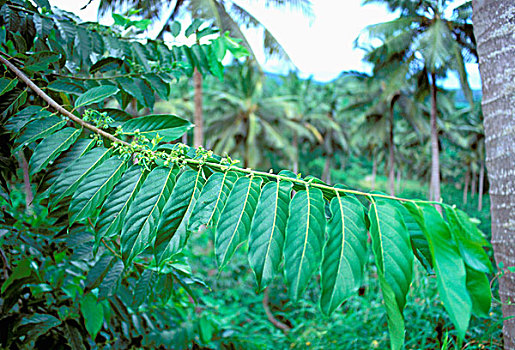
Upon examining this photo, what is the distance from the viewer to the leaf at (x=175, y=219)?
62 centimetres

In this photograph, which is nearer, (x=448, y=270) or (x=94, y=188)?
(x=448, y=270)

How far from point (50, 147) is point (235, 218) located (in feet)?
1.40

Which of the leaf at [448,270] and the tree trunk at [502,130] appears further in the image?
the tree trunk at [502,130]

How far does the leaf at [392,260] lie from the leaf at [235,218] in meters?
0.20

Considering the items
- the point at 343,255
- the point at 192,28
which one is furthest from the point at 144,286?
the point at 192,28

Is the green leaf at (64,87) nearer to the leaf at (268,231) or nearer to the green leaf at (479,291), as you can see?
the leaf at (268,231)

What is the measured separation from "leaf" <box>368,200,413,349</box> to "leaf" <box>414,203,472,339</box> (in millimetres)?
36

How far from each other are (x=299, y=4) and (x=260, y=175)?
11135mm

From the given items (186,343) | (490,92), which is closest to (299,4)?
(490,92)

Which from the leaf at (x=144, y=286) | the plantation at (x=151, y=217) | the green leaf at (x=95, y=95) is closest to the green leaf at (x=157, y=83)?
the plantation at (x=151, y=217)

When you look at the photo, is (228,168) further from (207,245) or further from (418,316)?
(207,245)

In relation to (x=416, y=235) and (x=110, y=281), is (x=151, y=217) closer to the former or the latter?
(x=416, y=235)

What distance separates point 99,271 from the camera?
3.60 ft

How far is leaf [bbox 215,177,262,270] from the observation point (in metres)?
0.58
